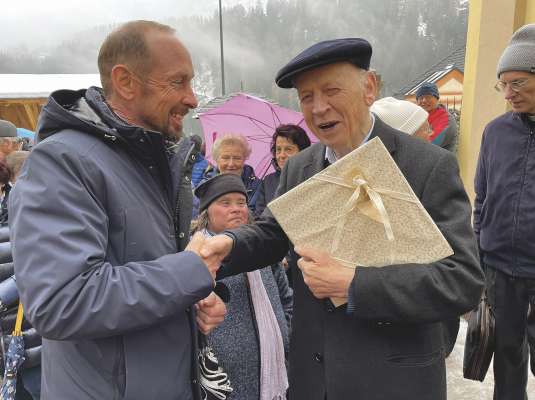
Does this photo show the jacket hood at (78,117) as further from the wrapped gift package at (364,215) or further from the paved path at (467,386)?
the paved path at (467,386)

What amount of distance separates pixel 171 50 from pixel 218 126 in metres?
3.66

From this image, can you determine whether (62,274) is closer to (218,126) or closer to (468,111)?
(218,126)

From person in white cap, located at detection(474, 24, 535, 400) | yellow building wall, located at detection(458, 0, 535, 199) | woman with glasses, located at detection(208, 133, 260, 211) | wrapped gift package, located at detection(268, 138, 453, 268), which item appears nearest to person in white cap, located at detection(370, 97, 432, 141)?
person in white cap, located at detection(474, 24, 535, 400)

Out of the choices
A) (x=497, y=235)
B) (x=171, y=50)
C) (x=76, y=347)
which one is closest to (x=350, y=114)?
(x=171, y=50)

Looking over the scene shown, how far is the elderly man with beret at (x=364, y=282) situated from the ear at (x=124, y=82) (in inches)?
19.6

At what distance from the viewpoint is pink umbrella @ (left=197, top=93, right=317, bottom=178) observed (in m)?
4.60

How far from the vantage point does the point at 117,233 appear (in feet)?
3.94

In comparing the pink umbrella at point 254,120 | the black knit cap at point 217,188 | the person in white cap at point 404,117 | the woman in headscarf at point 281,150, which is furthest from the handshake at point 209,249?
the pink umbrella at point 254,120

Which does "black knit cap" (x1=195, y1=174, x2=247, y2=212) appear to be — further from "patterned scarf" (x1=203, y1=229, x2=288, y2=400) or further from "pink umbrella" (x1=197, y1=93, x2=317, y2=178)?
"pink umbrella" (x1=197, y1=93, x2=317, y2=178)

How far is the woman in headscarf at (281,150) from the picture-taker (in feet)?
12.3

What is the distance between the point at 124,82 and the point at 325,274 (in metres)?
0.83

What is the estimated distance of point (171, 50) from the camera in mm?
1304

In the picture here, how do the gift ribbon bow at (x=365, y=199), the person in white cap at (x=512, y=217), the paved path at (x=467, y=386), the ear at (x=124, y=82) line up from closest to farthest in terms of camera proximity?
the gift ribbon bow at (x=365, y=199), the ear at (x=124, y=82), the person in white cap at (x=512, y=217), the paved path at (x=467, y=386)

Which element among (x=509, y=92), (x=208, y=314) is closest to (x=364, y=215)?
(x=208, y=314)
